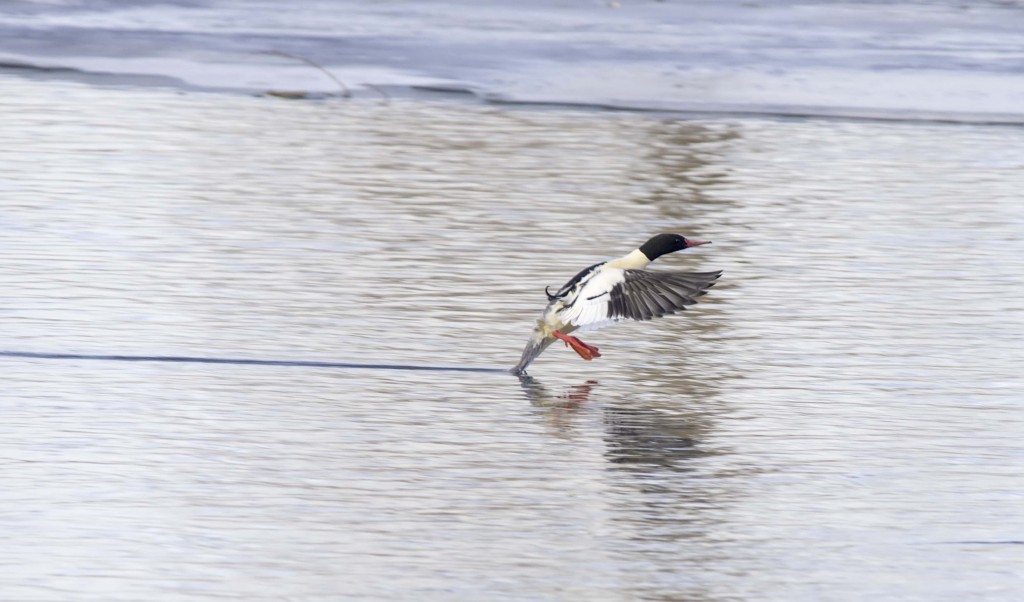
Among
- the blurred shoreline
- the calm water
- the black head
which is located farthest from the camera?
the blurred shoreline

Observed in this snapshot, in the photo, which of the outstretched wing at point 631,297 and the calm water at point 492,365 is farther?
the outstretched wing at point 631,297

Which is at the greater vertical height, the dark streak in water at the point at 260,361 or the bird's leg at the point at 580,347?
the bird's leg at the point at 580,347

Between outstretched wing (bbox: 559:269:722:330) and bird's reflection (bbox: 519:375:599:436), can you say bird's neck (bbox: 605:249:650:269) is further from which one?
bird's reflection (bbox: 519:375:599:436)

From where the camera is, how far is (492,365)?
7195 millimetres

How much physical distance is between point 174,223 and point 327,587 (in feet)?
16.1

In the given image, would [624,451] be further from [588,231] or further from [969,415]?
[588,231]

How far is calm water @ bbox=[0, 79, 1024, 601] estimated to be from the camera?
202 inches

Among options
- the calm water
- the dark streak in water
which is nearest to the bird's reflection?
the calm water

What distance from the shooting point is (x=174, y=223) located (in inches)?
373

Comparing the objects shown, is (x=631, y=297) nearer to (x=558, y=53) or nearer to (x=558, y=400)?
(x=558, y=400)

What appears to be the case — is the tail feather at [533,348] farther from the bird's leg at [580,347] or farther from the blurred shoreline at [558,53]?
the blurred shoreline at [558,53]

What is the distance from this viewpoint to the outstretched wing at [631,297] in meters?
6.94

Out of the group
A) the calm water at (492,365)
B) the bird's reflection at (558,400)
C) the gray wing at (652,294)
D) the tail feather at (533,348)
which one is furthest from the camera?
the tail feather at (533,348)

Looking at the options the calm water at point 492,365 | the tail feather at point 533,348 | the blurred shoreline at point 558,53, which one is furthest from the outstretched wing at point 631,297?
the blurred shoreline at point 558,53
